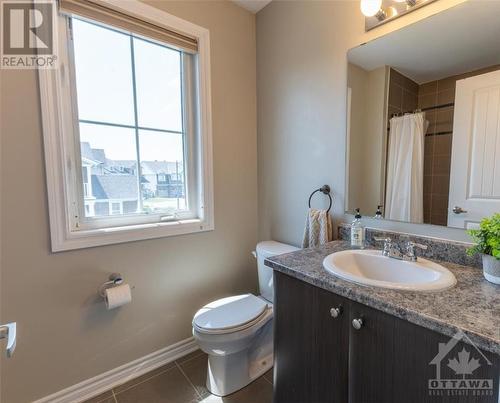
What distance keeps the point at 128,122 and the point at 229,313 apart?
1275mm

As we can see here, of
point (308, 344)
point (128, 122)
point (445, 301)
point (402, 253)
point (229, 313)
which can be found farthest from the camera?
point (128, 122)

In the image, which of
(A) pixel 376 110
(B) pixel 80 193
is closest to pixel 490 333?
(A) pixel 376 110

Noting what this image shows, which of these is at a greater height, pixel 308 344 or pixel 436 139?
pixel 436 139

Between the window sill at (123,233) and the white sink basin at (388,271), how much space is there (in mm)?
964

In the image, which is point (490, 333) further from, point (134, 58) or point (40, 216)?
point (134, 58)

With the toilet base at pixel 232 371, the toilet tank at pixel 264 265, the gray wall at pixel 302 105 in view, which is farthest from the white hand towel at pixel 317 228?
the toilet base at pixel 232 371

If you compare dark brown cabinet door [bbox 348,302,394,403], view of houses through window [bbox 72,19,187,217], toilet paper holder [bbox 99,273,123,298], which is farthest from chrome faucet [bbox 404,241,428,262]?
toilet paper holder [bbox 99,273,123,298]

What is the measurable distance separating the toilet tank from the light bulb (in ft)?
4.46

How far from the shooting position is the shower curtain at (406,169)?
121 centimetres

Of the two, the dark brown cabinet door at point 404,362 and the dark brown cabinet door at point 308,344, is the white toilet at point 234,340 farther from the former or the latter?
the dark brown cabinet door at point 404,362

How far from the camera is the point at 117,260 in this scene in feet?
4.89

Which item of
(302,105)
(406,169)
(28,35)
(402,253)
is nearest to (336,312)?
(402,253)

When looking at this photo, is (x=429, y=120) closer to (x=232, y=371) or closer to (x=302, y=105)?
(x=302, y=105)

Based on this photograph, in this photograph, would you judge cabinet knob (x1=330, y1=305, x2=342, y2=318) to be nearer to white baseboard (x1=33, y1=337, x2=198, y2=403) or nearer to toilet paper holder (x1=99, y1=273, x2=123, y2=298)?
toilet paper holder (x1=99, y1=273, x2=123, y2=298)
